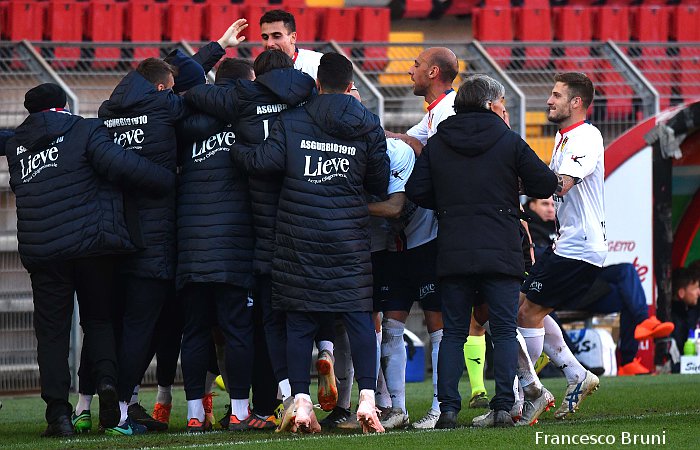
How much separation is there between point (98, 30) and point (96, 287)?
920 cm

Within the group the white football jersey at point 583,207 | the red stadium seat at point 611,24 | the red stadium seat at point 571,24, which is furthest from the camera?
the red stadium seat at point 611,24

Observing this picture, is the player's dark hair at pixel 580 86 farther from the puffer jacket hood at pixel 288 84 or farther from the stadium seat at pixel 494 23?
the stadium seat at pixel 494 23

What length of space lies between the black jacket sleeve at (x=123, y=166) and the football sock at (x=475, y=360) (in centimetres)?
233

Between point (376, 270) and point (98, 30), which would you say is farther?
point (98, 30)

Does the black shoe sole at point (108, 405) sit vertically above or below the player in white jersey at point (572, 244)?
below

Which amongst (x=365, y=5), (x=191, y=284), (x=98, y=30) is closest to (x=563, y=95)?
(x=191, y=284)

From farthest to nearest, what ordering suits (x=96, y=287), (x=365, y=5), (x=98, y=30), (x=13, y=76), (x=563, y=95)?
(x=365, y=5) → (x=98, y=30) → (x=13, y=76) → (x=563, y=95) → (x=96, y=287)

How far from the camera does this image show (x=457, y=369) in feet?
22.1

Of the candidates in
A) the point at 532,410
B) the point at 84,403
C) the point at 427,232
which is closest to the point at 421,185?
the point at 427,232

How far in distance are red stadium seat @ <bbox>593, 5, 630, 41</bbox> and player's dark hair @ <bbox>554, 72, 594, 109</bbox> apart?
435 inches

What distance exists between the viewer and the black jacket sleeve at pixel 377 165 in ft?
22.6

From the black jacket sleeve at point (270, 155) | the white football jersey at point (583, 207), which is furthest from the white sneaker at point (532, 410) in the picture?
the black jacket sleeve at point (270, 155)

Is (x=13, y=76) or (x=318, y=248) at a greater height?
(x=13, y=76)

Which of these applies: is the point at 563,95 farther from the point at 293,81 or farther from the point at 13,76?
the point at 13,76
